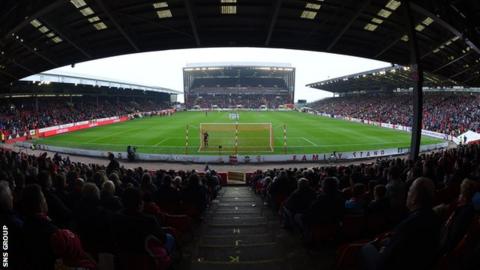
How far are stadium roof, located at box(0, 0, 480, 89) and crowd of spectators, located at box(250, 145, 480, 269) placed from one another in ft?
26.3

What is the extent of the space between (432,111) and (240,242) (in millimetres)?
65514

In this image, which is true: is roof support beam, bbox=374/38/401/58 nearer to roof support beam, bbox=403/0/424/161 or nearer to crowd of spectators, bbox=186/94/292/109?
roof support beam, bbox=403/0/424/161

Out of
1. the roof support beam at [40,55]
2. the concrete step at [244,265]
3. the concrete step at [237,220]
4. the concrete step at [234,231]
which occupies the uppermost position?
the roof support beam at [40,55]

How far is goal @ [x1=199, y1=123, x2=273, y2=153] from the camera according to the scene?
3584 cm

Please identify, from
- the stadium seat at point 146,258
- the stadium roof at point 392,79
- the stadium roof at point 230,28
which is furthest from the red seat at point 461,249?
the stadium roof at point 392,79

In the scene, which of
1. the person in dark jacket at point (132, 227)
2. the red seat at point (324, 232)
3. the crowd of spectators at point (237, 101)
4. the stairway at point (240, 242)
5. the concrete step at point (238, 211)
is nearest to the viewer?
the person in dark jacket at point (132, 227)

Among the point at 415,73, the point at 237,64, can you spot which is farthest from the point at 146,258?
the point at 237,64

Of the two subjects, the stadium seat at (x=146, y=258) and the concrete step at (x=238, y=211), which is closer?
the stadium seat at (x=146, y=258)

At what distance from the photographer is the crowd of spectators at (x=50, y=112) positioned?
48.3 m

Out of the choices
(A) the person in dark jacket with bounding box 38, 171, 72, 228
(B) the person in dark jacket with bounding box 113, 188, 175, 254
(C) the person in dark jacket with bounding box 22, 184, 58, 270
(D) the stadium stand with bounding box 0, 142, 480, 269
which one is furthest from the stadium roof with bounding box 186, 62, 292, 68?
(C) the person in dark jacket with bounding box 22, 184, 58, 270

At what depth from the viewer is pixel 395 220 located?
5.38m

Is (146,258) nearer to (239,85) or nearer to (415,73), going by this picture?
(415,73)

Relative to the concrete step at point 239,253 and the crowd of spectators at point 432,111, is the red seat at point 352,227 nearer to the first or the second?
the concrete step at point 239,253

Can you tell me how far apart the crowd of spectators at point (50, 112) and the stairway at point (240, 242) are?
43.5 m
